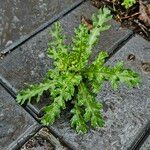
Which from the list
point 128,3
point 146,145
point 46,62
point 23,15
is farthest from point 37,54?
point 146,145

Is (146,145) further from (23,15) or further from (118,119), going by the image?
(23,15)

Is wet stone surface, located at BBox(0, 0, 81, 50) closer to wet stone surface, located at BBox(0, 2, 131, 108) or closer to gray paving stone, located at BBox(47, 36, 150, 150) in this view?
→ wet stone surface, located at BBox(0, 2, 131, 108)

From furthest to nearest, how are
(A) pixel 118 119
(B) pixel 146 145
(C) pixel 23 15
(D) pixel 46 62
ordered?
(C) pixel 23 15 → (D) pixel 46 62 → (A) pixel 118 119 → (B) pixel 146 145

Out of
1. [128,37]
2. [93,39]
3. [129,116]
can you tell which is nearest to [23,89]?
[93,39]

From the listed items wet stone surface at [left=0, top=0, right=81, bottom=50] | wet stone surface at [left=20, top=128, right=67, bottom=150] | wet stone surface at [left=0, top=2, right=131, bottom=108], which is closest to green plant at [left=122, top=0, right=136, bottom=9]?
wet stone surface at [left=0, top=2, right=131, bottom=108]

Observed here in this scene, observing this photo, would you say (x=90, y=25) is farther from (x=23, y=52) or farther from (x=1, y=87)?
(x=1, y=87)

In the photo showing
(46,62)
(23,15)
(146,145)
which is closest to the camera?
(146,145)

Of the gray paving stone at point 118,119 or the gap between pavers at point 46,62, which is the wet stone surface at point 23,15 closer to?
the gap between pavers at point 46,62
